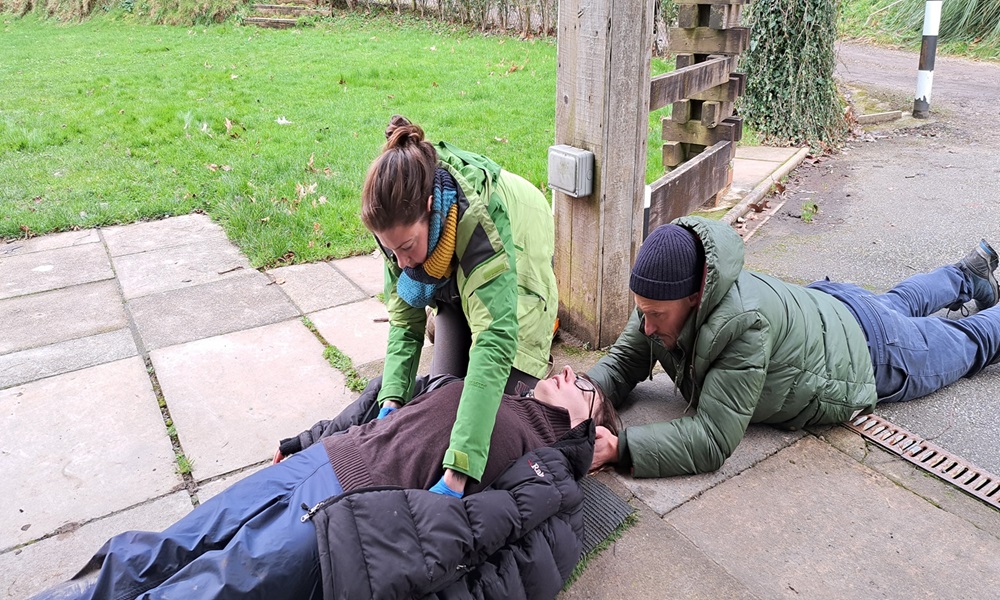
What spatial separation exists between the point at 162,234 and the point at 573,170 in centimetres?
367

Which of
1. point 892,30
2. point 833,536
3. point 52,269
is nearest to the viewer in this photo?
point 833,536

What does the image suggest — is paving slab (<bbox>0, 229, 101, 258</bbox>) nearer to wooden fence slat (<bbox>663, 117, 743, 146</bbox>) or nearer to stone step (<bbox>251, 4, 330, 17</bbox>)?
wooden fence slat (<bbox>663, 117, 743, 146</bbox>)

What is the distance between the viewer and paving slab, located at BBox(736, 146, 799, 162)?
7.43m

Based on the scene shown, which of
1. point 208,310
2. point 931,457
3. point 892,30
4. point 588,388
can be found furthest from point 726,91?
point 892,30

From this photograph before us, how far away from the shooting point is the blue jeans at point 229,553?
76.6 inches

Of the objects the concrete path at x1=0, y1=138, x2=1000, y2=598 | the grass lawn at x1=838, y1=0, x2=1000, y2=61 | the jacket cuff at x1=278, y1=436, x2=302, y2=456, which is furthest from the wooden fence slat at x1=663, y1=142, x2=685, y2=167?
the grass lawn at x1=838, y1=0, x2=1000, y2=61

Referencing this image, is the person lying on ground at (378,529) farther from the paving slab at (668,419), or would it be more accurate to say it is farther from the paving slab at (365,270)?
the paving slab at (365,270)

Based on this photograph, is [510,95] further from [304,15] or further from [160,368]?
[304,15]

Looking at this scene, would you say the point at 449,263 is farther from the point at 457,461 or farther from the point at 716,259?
the point at 716,259

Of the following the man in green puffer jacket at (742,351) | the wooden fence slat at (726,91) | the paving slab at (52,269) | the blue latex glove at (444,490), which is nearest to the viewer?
the blue latex glove at (444,490)

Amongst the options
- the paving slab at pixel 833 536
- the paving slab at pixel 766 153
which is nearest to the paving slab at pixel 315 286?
the paving slab at pixel 833 536

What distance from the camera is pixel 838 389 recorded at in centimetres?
296

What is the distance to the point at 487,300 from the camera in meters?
2.33

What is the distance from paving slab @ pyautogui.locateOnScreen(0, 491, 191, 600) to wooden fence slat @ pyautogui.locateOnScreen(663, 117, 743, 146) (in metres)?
4.61
